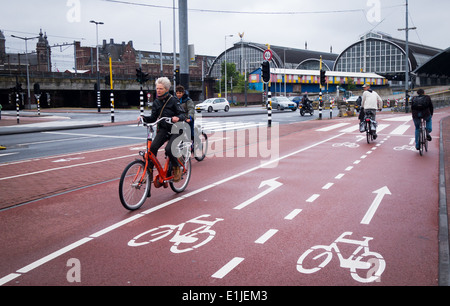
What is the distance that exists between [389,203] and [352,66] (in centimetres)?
10059

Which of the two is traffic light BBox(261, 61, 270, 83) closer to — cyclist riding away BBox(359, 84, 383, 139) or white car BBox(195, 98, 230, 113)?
cyclist riding away BBox(359, 84, 383, 139)

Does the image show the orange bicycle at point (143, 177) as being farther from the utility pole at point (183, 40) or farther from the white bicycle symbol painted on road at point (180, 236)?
the utility pole at point (183, 40)

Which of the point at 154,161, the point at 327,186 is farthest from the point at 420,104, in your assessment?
the point at 154,161

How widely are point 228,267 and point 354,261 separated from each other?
1.26 metres

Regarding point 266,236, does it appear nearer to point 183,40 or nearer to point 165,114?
point 165,114

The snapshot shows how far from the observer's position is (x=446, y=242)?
15.4 feet

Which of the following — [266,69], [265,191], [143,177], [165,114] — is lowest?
[265,191]

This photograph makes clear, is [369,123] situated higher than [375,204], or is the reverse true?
[369,123]

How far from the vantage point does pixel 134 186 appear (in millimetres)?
6188

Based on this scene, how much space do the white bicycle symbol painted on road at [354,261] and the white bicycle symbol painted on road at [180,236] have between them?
1.18 meters

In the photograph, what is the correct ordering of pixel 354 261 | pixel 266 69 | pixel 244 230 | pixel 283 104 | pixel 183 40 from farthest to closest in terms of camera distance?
pixel 283 104 < pixel 266 69 < pixel 183 40 < pixel 244 230 < pixel 354 261

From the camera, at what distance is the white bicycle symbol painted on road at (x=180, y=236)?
4.66m

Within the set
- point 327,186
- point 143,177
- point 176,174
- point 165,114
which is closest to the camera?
point 143,177

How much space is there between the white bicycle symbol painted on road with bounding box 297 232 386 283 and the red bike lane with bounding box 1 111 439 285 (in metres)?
0.06
